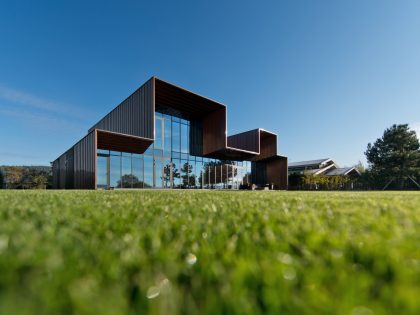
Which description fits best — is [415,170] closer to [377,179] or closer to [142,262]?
[377,179]

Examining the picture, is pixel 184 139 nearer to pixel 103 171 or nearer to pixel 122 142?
pixel 122 142

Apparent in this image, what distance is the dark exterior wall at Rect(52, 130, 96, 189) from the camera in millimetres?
11961

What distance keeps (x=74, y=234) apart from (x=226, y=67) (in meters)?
25.2

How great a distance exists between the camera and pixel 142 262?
0.61 metres

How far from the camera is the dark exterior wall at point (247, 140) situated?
19581 mm

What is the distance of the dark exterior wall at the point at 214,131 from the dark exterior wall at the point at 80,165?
9.66 metres

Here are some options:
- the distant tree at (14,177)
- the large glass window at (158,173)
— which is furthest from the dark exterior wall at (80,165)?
the distant tree at (14,177)

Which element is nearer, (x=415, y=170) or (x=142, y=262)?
(x=142, y=262)

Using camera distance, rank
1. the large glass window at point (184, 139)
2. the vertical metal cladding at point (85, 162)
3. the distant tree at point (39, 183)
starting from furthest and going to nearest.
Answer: the large glass window at point (184, 139)
the distant tree at point (39, 183)
the vertical metal cladding at point (85, 162)

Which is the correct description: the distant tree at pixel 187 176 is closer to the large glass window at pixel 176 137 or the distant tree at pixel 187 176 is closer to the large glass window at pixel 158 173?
the large glass window at pixel 176 137

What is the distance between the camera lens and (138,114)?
1461 centimetres

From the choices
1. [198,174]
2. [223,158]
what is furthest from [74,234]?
[223,158]

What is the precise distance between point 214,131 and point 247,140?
12.8ft

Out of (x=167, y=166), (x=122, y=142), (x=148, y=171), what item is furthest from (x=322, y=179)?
(x=122, y=142)
